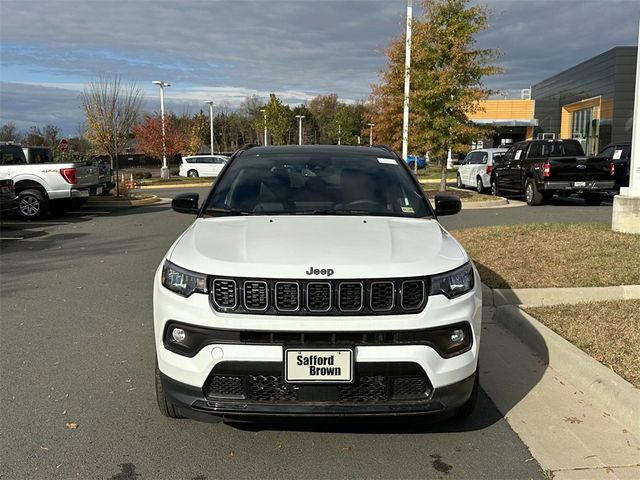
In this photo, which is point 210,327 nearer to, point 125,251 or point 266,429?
point 266,429

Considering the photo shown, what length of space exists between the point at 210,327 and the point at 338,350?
0.67 m

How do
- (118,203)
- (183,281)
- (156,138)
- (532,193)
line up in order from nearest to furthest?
(183,281) < (532,193) < (118,203) < (156,138)

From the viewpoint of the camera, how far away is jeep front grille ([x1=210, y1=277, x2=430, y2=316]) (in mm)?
2979

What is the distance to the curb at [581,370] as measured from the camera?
358 cm

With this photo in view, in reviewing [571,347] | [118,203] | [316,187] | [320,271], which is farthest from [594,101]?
[320,271]

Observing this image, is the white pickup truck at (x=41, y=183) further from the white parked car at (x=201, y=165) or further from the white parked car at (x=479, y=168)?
the white parked car at (x=201, y=165)

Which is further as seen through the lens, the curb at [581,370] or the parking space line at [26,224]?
the parking space line at [26,224]

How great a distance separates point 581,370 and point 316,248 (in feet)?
7.48

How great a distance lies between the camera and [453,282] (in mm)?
3172

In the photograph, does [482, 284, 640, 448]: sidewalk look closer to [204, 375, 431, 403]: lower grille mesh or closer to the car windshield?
[204, 375, 431, 403]: lower grille mesh

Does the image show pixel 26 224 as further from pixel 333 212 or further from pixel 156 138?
pixel 156 138

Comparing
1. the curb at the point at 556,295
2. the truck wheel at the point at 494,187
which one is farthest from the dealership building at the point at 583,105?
the curb at the point at 556,295

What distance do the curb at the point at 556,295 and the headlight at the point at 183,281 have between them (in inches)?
150

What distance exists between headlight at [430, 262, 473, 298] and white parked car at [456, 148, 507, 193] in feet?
61.6
